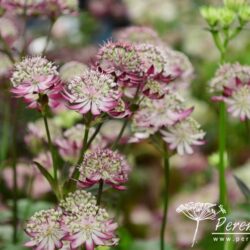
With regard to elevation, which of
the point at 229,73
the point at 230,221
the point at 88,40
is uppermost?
the point at 229,73

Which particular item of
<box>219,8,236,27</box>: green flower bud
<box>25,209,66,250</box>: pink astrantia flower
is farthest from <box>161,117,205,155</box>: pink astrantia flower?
<box>25,209,66,250</box>: pink astrantia flower

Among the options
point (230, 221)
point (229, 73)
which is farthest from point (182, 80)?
point (230, 221)

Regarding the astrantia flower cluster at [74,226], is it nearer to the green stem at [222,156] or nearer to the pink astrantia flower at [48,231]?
the pink astrantia flower at [48,231]

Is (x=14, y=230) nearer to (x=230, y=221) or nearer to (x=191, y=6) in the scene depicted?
(x=230, y=221)

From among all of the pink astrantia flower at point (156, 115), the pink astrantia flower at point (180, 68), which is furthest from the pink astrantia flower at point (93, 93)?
the pink astrantia flower at point (180, 68)

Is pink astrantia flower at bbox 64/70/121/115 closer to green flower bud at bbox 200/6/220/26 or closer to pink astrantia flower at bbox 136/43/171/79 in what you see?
pink astrantia flower at bbox 136/43/171/79

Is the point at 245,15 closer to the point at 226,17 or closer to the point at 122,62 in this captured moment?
the point at 226,17
